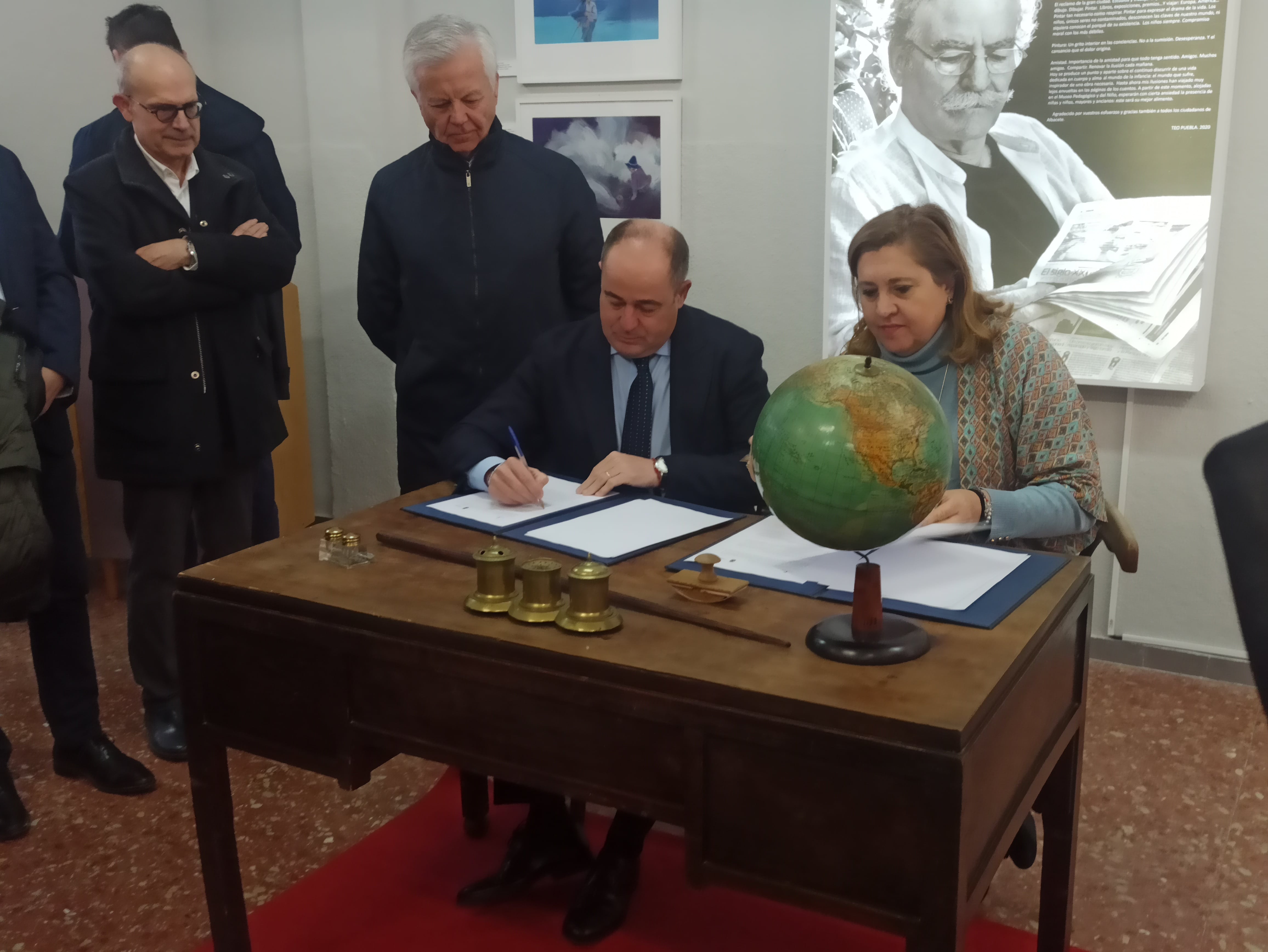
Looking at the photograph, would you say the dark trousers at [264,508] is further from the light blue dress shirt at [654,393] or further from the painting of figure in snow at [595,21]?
the painting of figure in snow at [595,21]

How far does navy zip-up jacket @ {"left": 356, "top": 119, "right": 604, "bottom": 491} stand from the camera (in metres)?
3.09

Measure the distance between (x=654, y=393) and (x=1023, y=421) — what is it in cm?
78

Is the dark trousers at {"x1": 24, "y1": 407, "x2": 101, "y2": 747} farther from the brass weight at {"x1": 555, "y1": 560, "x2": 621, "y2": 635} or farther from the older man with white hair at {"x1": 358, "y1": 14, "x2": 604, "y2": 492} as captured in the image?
the brass weight at {"x1": 555, "y1": 560, "x2": 621, "y2": 635}

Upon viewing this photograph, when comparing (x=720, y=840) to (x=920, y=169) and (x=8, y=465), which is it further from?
(x=920, y=169)

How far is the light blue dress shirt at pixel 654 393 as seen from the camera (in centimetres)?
253

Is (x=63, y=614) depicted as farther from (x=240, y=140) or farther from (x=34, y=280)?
(x=240, y=140)

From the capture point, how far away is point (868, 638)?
1.45 metres

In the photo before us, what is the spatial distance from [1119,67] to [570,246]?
1.72 meters

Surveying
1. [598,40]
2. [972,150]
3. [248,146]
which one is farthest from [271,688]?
[598,40]

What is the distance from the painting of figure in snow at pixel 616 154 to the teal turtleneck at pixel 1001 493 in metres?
2.02

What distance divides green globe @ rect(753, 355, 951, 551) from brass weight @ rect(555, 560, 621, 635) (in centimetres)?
30

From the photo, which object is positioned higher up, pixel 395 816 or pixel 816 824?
pixel 816 824

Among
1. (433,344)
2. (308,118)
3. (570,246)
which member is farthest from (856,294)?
(308,118)

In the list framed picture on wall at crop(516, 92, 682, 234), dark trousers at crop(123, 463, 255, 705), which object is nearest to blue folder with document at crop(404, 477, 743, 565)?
dark trousers at crop(123, 463, 255, 705)
